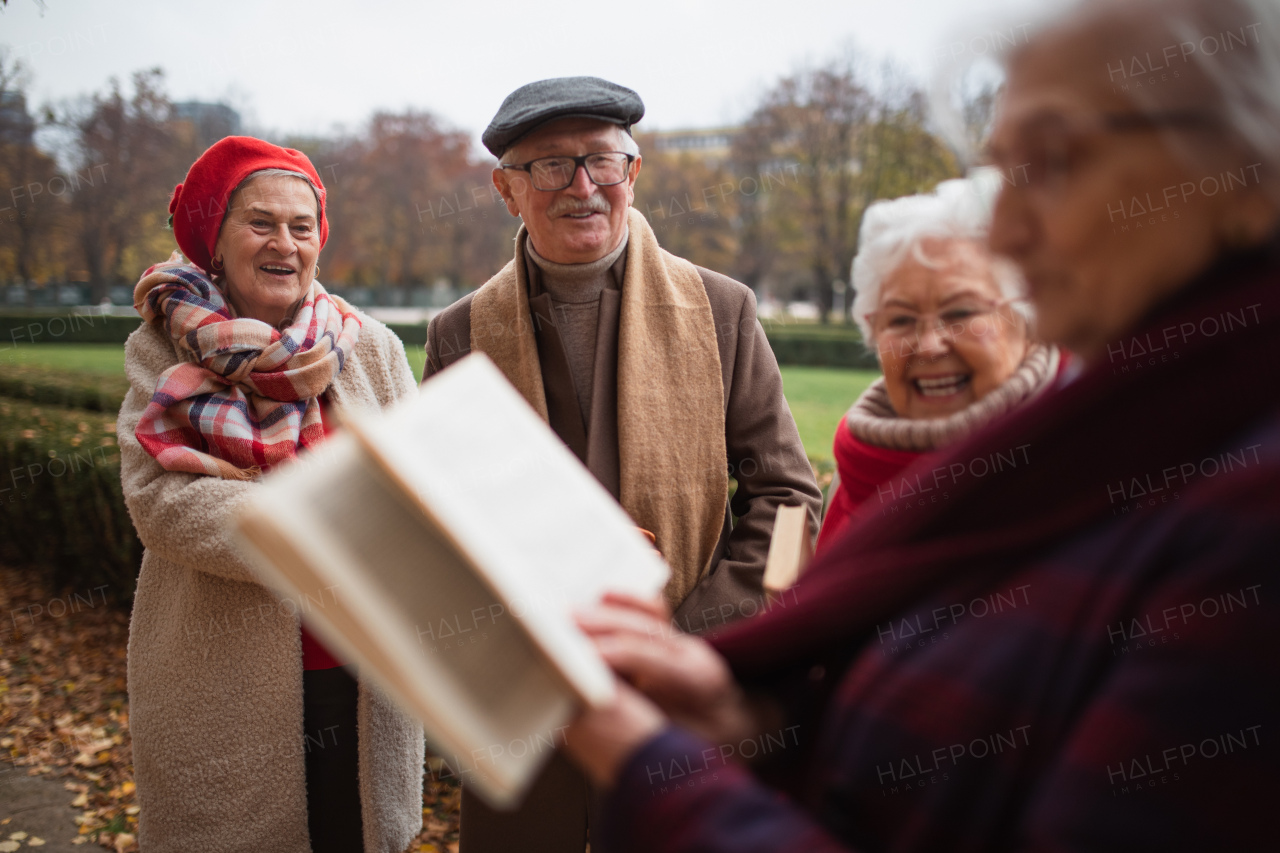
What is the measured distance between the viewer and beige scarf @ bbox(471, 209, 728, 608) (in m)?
2.33

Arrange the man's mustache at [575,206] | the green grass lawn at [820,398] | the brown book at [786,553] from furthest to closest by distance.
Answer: the green grass lawn at [820,398] < the man's mustache at [575,206] < the brown book at [786,553]

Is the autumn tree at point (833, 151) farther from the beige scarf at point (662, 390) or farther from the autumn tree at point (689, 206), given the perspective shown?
the beige scarf at point (662, 390)

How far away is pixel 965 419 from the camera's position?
1770mm

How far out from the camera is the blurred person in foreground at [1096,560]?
70cm

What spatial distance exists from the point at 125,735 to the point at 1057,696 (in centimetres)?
560

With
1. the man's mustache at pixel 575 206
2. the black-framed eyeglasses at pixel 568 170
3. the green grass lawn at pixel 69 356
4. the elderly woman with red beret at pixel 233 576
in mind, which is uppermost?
the black-framed eyeglasses at pixel 568 170

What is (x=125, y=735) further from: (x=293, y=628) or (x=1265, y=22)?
(x=1265, y=22)

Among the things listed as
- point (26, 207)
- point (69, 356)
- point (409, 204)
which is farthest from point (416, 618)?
point (409, 204)

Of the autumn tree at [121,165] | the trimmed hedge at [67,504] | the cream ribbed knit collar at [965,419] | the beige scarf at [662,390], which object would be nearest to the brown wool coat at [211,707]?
the beige scarf at [662,390]

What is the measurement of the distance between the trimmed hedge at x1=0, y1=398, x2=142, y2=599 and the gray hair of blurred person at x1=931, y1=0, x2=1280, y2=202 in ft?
20.3

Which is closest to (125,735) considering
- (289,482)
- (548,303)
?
(548,303)

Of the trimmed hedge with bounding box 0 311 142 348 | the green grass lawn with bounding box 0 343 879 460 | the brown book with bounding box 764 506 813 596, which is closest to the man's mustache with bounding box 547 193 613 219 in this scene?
the brown book with bounding box 764 506 813 596

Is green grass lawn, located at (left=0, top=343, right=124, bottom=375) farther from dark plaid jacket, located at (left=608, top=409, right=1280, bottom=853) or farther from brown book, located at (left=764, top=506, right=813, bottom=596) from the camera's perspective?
dark plaid jacket, located at (left=608, top=409, right=1280, bottom=853)

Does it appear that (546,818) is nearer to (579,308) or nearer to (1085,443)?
(579,308)
